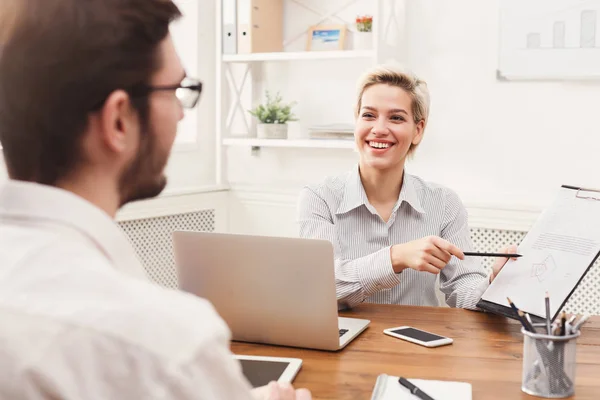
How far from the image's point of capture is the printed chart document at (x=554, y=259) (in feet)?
5.17

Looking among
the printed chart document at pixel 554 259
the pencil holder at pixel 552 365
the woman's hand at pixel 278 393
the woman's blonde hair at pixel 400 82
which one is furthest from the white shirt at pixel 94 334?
the woman's blonde hair at pixel 400 82

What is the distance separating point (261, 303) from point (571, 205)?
0.74 meters

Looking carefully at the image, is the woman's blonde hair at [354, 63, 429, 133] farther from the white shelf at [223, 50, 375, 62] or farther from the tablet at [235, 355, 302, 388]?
the tablet at [235, 355, 302, 388]

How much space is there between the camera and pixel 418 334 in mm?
1612

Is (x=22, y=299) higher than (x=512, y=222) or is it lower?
higher

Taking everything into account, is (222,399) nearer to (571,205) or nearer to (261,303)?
(261,303)

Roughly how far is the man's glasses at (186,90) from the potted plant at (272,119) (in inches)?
93.9

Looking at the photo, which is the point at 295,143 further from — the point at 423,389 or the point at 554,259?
the point at 423,389

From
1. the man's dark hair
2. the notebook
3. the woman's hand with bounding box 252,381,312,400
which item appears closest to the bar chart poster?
the notebook

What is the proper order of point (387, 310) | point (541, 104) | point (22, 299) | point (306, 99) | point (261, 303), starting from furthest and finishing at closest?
point (306, 99) → point (541, 104) → point (387, 310) → point (261, 303) → point (22, 299)

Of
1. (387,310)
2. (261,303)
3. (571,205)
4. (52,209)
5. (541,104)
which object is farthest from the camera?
(541,104)

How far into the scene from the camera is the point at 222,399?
26.3 inches

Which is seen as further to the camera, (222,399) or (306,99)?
(306,99)

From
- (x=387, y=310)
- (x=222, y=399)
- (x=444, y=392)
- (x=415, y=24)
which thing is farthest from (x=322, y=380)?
(x=415, y=24)
